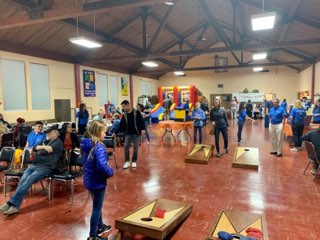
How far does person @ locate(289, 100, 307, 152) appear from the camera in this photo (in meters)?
6.44

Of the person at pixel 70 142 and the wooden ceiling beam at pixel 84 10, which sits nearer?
the person at pixel 70 142

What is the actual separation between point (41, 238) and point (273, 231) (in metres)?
2.46

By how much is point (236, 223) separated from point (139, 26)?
Answer: 9354 millimetres

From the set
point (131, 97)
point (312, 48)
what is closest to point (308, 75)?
point (312, 48)

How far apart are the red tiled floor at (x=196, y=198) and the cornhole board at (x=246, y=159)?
156 millimetres

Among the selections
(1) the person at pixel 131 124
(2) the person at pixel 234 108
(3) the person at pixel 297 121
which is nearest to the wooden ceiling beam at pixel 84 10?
(1) the person at pixel 131 124

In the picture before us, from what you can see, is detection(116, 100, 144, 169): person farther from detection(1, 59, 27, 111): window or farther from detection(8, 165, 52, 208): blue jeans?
detection(1, 59, 27, 111): window

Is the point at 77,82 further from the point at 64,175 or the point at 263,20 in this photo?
the point at 263,20

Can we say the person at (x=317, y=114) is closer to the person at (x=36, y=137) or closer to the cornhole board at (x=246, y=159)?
the cornhole board at (x=246, y=159)

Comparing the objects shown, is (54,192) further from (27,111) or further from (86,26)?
(86,26)

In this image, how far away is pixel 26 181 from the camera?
3297 millimetres

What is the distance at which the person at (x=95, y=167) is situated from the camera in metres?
2.36

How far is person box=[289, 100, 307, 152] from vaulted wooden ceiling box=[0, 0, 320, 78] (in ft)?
8.50

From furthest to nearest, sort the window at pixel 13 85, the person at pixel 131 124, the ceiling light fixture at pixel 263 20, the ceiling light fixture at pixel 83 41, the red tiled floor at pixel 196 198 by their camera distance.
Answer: the window at pixel 13 85 → the ceiling light fixture at pixel 83 41 → the person at pixel 131 124 → the ceiling light fixture at pixel 263 20 → the red tiled floor at pixel 196 198
